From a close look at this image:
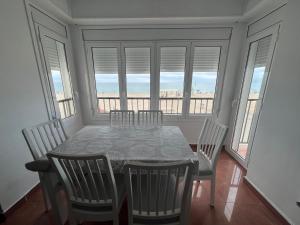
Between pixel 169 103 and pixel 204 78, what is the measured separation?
0.82 m

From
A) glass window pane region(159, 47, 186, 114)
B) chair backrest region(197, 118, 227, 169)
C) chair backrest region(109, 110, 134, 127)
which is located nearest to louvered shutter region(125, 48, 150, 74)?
glass window pane region(159, 47, 186, 114)

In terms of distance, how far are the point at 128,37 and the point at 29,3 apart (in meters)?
1.35

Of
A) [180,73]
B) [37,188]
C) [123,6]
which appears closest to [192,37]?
[180,73]

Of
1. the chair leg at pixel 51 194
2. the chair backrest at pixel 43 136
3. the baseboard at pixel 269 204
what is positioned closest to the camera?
the chair leg at pixel 51 194

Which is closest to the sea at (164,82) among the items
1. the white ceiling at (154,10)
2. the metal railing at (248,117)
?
the metal railing at (248,117)

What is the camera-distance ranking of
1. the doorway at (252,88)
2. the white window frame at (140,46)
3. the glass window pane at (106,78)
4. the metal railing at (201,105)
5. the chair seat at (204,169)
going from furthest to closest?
the metal railing at (201,105) → the glass window pane at (106,78) → the white window frame at (140,46) → the doorway at (252,88) → the chair seat at (204,169)

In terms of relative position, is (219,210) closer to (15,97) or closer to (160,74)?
(160,74)

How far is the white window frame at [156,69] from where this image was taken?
8.20 feet

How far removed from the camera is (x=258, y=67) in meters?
2.06

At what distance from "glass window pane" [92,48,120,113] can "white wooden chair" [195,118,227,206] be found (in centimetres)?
185

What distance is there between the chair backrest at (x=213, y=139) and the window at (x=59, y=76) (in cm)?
223

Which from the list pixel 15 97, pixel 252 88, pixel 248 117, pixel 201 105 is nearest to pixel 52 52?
pixel 15 97

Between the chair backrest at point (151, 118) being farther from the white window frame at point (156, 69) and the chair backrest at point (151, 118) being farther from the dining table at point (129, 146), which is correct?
the white window frame at point (156, 69)

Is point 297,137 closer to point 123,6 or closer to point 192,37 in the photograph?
point 192,37
